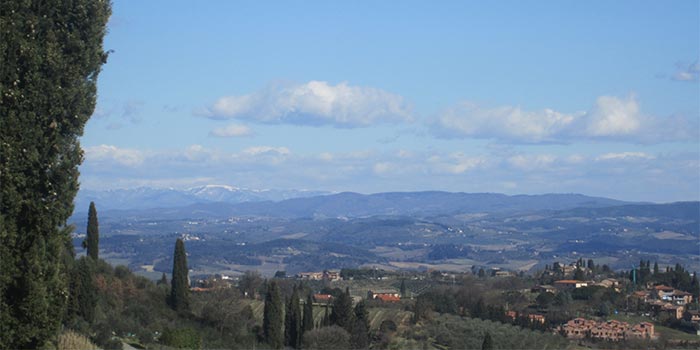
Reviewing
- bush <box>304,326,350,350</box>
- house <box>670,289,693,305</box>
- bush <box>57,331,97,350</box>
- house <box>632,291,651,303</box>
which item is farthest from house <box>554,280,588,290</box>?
bush <box>57,331,97,350</box>

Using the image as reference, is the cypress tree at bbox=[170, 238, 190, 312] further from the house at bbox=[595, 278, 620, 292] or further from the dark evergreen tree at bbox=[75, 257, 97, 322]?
the house at bbox=[595, 278, 620, 292]

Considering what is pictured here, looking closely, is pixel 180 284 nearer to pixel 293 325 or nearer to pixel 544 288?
pixel 293 325

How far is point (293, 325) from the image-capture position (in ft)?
113

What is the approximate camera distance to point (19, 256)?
32.7 ft

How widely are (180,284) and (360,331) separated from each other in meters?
7.74

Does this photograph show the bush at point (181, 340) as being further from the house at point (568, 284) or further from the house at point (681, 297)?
the house at point (568, 284)

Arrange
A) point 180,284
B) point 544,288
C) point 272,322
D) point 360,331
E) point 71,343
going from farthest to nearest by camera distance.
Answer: point 544,288
point 180,284
point 360,331
point 272,322
point 71,343

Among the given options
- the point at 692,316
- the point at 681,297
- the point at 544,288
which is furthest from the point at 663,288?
the point at 692,316

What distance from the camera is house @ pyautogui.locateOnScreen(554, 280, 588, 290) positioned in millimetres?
66088

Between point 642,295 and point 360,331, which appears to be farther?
point 642,295

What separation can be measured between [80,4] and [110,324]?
18.0m

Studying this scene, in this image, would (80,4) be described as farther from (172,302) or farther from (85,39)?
(172,302)

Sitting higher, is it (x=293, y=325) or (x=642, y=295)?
(x=293, y=325)

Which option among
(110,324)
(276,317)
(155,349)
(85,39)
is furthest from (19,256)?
(276,317)
